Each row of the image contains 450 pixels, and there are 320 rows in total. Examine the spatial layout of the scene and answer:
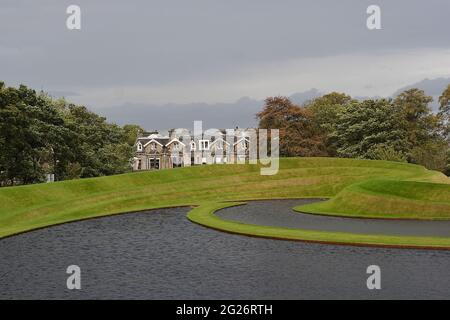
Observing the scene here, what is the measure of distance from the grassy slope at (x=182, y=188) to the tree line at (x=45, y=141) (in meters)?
15.2

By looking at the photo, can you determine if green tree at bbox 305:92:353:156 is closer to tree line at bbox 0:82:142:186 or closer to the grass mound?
tree line at bbox 0:82:142:186

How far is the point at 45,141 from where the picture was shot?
78.3 metres

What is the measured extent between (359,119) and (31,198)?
73.5 metres

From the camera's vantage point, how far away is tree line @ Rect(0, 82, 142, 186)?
226 feet

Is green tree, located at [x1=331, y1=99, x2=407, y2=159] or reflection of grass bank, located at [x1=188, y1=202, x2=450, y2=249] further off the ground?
green tree, located at [x1=331, y1=99, x2=407, y2=159]

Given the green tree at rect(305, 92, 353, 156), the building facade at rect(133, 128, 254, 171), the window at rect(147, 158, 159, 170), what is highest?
the green tree at rect(305, 92, 353, 156)

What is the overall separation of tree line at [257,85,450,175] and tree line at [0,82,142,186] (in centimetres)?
3536

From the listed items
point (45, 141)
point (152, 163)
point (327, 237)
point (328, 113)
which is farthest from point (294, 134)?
point (327, 237)

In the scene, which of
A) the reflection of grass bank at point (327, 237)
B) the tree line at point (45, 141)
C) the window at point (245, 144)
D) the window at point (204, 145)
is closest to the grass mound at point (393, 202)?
the reflection of grass bank at point (327, 237)

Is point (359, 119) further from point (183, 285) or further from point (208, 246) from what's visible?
point (183, 285)

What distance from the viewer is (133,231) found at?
124 ft

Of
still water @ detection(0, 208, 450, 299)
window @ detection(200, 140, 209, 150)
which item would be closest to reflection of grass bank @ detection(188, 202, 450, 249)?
still water @ detection(0, 208, 450, 299)

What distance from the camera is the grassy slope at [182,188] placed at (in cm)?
4734

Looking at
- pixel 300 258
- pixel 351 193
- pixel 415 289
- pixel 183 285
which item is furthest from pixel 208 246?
pixel 351 193
